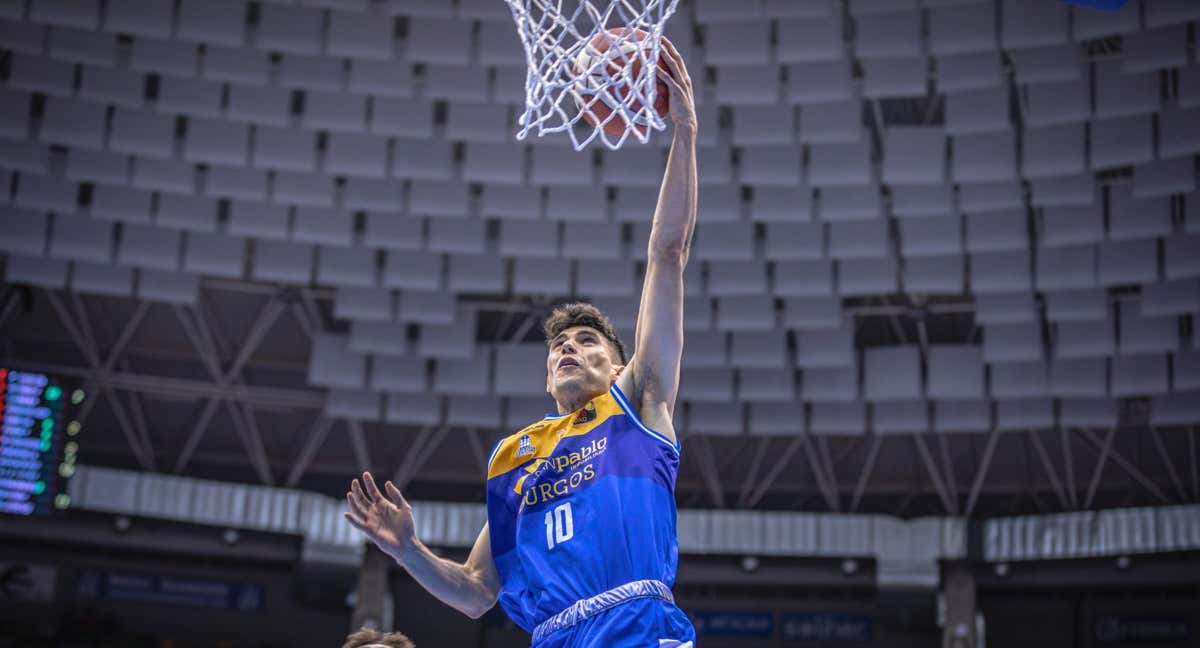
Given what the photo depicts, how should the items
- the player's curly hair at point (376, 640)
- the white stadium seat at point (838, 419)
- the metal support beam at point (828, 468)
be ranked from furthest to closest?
the metal support beam at point (828, 468), the white stadium seat at point (838, 419), the player's curly hair at point (376, 640)

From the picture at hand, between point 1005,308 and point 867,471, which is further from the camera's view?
point 867,471

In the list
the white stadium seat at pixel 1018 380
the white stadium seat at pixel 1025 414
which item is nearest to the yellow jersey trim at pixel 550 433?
the white stadium seat at pixel 1018 380

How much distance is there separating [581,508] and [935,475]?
40.6 ft

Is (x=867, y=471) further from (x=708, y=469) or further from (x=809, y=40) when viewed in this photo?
(x=809, y=40)

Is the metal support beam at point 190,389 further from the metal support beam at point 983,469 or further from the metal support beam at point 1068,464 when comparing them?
the metal support beam at point 1068,464

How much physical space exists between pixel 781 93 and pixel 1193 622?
9.32 meters

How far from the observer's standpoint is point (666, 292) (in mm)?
3463

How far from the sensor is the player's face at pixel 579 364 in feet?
11.8

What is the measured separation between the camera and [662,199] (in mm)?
3500

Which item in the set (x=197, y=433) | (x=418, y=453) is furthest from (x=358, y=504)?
(x=418, y=453)

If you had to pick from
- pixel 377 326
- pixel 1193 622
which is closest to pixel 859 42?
pixel 377 326

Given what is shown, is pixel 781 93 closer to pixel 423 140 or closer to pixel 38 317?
pixel 423 140

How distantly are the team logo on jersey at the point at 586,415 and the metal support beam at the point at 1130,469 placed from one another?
12.5m

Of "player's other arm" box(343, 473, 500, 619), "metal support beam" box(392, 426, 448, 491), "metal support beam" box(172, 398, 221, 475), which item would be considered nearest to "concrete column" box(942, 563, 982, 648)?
"metal support beam" box(392, 426, 448, 491)
